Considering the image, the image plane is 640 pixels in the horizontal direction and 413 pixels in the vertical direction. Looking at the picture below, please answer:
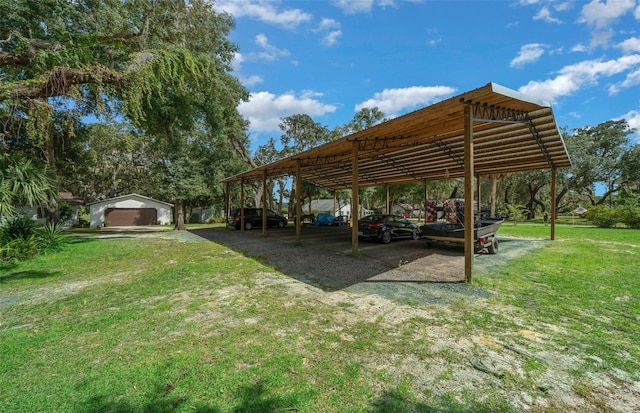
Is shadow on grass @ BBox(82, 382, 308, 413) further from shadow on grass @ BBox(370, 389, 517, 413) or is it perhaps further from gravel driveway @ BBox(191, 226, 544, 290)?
gravel driveway @ BBox(191, 226, 544, 290)

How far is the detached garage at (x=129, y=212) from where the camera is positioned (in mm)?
23703

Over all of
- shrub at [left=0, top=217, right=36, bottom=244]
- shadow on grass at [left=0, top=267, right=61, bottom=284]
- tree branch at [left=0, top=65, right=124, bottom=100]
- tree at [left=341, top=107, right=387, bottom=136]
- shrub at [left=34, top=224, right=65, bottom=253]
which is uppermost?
tree at [left=341, top=107, right=387, bottom=136]

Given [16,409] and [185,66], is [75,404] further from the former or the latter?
[185,66]

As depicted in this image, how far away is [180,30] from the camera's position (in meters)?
11.8

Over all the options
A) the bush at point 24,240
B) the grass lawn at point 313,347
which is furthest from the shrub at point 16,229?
the grass lawn at point 313,347

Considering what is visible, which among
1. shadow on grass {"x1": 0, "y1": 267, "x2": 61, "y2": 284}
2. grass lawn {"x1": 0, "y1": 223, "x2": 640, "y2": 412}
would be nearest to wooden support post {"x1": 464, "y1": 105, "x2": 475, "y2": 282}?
grass lawn {"x1": 0, "y1": 223, "x2": 640, "y2": 412}

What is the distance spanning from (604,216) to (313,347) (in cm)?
2634

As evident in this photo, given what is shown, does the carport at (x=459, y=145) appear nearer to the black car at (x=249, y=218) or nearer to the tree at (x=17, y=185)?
the black car at (x=249, y=218)

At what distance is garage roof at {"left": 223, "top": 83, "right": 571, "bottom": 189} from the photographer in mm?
6273

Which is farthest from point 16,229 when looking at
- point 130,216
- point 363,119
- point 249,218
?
point 363,119

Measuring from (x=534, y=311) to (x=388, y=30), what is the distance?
30.7 feet

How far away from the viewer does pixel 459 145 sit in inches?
449

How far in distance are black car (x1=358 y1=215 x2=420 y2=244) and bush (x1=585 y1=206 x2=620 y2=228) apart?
17.3 metres

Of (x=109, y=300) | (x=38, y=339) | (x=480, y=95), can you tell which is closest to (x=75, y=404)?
(x=38, y=339)
